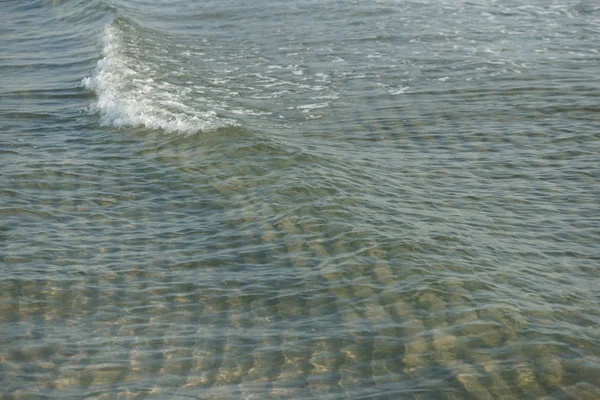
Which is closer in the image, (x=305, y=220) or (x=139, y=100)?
(x=305, y=220)

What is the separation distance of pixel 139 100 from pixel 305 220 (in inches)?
229

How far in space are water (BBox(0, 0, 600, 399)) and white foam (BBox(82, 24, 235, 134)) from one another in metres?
0.06

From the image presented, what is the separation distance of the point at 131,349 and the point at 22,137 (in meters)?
6.96

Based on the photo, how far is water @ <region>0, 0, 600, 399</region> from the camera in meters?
7.09

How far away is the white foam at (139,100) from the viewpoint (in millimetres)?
13141

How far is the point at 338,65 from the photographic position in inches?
659

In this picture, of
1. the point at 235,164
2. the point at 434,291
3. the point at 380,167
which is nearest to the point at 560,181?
the point at 380,167

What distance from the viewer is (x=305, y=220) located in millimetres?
9719

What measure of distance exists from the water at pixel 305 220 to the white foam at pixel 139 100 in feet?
0.20

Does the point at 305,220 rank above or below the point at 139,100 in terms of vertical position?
below

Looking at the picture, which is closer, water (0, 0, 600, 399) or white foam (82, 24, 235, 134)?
water (0, 0, 600, 399)

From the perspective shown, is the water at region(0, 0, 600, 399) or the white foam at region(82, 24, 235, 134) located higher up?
the white foam at region(82, 24, 235, 134)

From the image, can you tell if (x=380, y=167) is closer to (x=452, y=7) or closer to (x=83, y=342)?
(x=83, y=342)

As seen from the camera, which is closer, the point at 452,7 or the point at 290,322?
the point at 290,322
